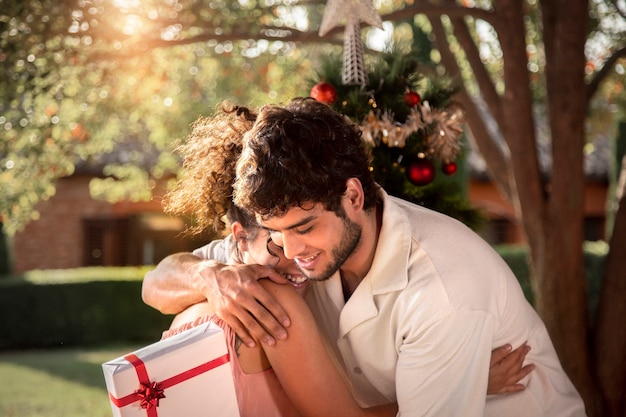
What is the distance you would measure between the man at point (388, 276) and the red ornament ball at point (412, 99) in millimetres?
692

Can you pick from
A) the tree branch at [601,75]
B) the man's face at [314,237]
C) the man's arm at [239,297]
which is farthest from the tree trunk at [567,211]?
the man's arm at [239,297]

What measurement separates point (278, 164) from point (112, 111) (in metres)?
4.74

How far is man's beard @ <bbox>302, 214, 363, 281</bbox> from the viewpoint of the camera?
2889mm

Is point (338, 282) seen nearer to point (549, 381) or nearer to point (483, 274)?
point (483, 274)

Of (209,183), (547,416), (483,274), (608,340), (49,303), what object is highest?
(209,183)

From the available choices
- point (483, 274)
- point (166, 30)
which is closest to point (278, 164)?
point (483, 274)

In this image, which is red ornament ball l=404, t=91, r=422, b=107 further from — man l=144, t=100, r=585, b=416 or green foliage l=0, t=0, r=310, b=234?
green foliage l=0, t=0, r=310, b=234

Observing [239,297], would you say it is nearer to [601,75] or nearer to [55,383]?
[601,75]

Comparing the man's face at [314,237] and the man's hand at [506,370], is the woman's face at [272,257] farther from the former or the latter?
the man's hand at [506,370]

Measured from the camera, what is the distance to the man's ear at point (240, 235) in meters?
3.12

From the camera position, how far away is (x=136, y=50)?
571 cm

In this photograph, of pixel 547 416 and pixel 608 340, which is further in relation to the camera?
pixel 608 340

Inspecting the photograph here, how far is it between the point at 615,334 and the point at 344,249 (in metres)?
2.67

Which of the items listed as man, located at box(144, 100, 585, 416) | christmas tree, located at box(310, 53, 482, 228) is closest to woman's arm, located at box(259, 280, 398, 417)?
man, located at box(144, 100, 585, 416)
